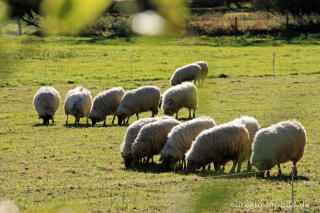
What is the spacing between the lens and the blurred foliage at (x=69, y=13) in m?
0.71

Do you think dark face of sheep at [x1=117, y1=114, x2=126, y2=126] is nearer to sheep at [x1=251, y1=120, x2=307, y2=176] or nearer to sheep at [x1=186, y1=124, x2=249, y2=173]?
sheep at [x1=186, y1=124, x2=249, y2=173]

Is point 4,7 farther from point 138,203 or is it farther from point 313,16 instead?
point 138,203

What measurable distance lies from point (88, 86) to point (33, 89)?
2398mm

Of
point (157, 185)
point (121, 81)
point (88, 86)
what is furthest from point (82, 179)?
point (121, 81)

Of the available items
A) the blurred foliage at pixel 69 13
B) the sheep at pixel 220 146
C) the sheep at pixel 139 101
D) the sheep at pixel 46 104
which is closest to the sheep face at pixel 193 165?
the sheep at pixel 220 146

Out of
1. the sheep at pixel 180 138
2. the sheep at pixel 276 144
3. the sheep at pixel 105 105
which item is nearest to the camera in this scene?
the sheep at pixel 276 144

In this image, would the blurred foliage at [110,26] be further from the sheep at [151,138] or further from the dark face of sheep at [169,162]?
the sheep at [151,138]

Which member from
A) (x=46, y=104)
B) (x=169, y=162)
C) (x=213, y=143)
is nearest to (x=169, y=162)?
(x=169, y=162)

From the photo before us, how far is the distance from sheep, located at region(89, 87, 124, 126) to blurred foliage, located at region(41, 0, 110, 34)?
14.5m

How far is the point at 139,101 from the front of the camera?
1473 centimetres

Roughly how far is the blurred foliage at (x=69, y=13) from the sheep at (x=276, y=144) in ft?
25.5

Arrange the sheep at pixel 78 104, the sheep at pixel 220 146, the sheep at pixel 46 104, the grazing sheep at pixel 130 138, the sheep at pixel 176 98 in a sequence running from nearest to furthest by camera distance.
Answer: the sheep at pixel 220 146 → the grazing sheep at pixel 130 138 → the sheep at pixel 176 98 → the sheep at pixel 78 104 → the sheep at pixel 46 104

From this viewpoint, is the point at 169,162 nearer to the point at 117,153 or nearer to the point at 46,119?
the point at 117,153

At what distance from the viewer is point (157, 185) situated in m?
8.29
